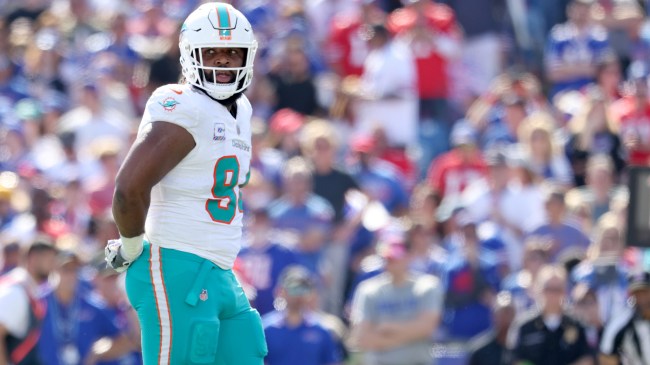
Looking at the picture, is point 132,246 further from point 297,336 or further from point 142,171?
point 297,336

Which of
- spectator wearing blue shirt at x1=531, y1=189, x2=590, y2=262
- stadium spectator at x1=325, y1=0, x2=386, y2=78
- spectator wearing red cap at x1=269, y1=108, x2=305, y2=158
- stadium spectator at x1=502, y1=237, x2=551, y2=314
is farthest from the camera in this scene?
stadium spectator at x1=325, y1=0, x2=386, y2=78

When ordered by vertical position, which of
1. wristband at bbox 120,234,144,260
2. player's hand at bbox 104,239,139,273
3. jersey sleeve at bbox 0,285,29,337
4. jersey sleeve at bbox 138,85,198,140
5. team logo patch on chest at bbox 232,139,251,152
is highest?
jersey sleeve at bbox 138,85,198,140

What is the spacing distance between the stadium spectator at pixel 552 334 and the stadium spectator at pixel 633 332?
423 mm

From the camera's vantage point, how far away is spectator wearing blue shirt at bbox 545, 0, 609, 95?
573 inches

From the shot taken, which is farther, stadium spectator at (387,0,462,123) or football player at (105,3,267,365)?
stadium spectator at (387,0,462,123)

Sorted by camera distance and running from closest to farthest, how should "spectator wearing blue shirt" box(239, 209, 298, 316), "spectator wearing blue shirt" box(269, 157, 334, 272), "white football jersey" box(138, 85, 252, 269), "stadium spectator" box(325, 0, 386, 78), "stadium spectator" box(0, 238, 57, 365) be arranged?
"white football jersey" box(138, 85, 252, 269) < "stadium spectator" box(0, 238, 57, 365) < "spectator wearing blue shirt" box(239, 209, 298, 316) < "spectator wearing blue shirt" box(269, 157, 334, 272) < "stadium spectator" box(325, 0, 386, 78)

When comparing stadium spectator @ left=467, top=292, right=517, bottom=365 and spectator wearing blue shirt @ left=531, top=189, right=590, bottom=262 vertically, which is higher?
spectator wearing blue shirt @ left=531, top=189, right=590, bottom=262

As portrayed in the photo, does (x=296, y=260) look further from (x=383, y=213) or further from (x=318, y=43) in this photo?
(x=318, y=43)

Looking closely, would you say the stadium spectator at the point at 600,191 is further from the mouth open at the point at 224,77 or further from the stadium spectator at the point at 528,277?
the mouth open at the point at 224,77

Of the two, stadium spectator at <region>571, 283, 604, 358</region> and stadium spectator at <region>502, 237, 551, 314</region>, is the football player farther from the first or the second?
stadium spectator at <region>502, 237, 551, 314</region>

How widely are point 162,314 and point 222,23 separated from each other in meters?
1.18

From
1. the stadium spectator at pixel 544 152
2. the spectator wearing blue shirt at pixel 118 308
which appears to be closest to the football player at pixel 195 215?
the spectator wearing blue shirt at pixel 118 308

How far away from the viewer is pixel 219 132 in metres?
6.29

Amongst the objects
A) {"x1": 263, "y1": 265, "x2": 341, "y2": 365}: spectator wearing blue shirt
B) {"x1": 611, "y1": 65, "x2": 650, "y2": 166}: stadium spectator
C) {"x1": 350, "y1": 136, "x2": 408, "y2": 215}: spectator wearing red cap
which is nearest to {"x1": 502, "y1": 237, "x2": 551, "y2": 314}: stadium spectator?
{"x1": 263, "y1": 265, "x2": 341, "y2": 365}: spectator wearing blue shirt
